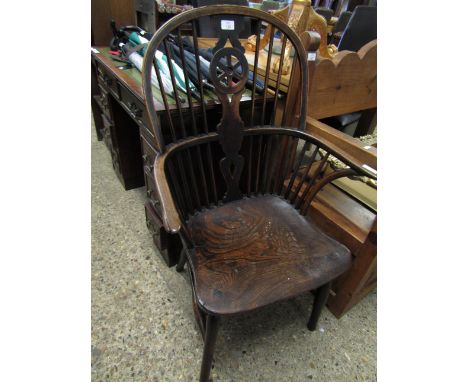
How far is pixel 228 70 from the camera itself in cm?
83

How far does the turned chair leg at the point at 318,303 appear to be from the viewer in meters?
0.96

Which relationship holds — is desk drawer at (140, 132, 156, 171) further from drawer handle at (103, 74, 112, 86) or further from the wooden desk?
drawer handle at (103, 74, 112, 86)

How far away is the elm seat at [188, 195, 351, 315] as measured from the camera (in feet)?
2.32

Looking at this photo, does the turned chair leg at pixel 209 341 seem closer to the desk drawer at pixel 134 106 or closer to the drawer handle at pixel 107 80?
the desk drawer at pixel 134 106

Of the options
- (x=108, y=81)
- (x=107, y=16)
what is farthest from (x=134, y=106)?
(x=107, y=16)

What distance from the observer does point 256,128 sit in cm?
96

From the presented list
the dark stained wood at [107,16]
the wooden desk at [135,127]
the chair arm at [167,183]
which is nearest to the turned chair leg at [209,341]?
the chair arm at [167,183]

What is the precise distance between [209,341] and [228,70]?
0.82 metres

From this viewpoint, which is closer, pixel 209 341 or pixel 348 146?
pixel 209 341

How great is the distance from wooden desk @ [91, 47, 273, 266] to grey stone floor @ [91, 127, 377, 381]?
0.18 metres

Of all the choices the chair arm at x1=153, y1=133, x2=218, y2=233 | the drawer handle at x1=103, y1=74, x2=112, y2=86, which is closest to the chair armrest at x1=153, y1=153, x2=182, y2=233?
the chair arm at x1=153, y1=133, x2=218, y2=233

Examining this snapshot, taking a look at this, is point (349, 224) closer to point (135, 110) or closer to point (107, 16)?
point (135, 110)

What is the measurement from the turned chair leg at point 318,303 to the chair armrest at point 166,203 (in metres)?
0.62

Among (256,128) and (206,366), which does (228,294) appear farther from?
(256,128)
